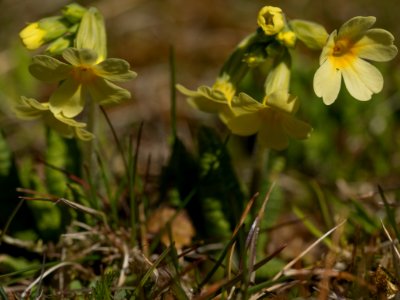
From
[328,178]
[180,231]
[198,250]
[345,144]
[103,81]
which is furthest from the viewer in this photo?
[345,144]

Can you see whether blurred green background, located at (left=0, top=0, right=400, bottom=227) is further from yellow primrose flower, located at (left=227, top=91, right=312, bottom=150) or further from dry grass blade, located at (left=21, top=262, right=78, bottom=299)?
dry grass blade, located at (left=21, top=262, right=78, bottom=299)

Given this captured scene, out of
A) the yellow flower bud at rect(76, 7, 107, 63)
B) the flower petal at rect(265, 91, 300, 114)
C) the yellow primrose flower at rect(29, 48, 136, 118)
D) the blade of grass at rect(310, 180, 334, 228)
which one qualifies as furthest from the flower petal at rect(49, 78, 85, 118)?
the blade of grass at rect(310, 180, 334, 228)

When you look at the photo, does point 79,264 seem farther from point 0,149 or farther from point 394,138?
point 394,138

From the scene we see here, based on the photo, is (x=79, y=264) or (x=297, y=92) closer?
(x=79, y=264)

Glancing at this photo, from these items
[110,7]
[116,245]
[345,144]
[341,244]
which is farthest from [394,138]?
[110,7]

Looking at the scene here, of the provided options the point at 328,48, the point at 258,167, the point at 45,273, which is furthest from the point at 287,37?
the point at 45,273
